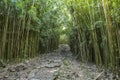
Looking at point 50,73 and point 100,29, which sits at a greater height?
point 100,29

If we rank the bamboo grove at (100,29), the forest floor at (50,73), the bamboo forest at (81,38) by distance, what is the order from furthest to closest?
the bamboo forest at (81,38) < the bamboo grove at (100,29) < the forest floor at (50,73)

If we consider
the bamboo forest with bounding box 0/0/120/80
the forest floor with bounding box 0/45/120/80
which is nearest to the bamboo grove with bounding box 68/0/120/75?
the bamboo forest with bounding box 0/0/120/80

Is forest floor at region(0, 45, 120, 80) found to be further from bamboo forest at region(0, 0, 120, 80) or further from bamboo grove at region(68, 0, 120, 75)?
bamboo grove at region(68, 0, 120, 75)

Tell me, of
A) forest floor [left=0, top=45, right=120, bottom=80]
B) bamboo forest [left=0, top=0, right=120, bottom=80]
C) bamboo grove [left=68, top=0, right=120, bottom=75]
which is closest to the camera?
forest floor [left=0, top=45, right=120, bottom=80]

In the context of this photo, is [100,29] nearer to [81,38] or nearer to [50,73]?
[81,38]

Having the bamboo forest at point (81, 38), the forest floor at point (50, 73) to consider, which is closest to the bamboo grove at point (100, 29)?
the bamboo forest at point (81, 38)

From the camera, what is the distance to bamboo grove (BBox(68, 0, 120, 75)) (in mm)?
5850

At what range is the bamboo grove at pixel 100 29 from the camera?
19.2 ft

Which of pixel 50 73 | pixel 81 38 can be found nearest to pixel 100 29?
pixel 81 38

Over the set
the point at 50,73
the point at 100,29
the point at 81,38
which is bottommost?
the point at 50,73

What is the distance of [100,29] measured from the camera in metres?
8.07

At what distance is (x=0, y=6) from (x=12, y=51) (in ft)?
8.11

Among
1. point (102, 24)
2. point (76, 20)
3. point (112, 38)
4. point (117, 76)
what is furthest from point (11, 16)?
point (117, 76)

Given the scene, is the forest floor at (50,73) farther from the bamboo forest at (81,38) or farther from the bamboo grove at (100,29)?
the bamboo grove at (100,29)
